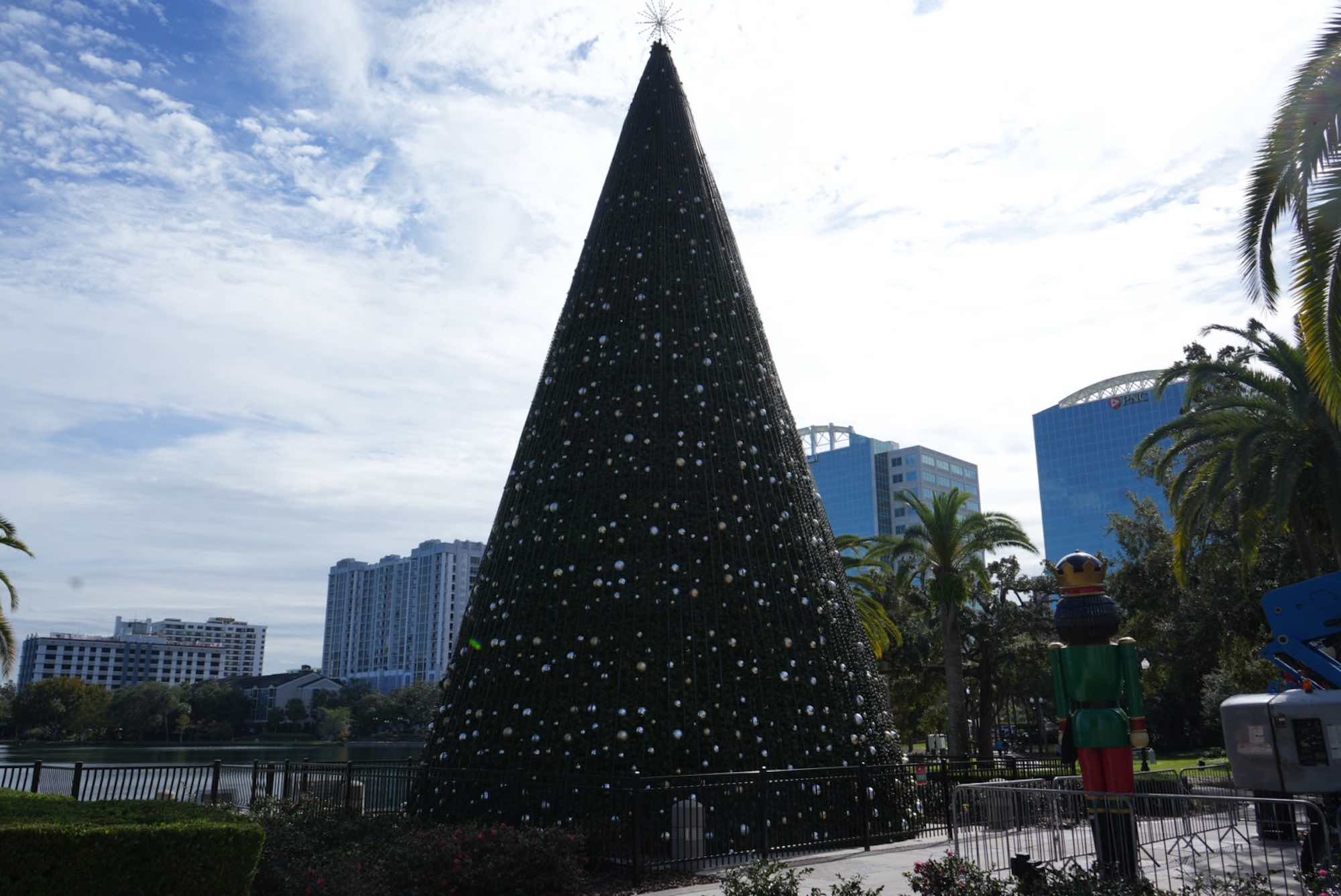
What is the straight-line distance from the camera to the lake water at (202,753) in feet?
151

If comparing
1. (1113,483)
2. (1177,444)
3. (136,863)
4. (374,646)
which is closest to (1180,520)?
(1177,444)

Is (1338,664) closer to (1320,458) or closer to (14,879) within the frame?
(1320,458)

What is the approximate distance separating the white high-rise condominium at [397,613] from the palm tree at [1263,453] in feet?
381

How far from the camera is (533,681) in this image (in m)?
11.1

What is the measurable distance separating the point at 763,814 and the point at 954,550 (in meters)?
16.6

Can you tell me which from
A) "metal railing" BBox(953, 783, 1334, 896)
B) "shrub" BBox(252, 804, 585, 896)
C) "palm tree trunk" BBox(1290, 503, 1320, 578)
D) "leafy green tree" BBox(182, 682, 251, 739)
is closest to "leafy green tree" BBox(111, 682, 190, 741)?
"leafy green tree" BBox(182, 682, 251, 739)

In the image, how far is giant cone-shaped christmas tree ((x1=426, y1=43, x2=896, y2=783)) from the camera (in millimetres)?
10672

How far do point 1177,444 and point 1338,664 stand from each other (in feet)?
28.6

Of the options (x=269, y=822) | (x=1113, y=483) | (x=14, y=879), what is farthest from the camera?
(x=1113, y=483)

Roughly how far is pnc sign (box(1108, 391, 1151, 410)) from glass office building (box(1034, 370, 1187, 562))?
3.3 inches

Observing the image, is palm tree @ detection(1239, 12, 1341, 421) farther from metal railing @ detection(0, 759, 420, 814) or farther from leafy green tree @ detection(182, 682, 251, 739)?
leafy green tree @ detection(182, 682, 251, 739)

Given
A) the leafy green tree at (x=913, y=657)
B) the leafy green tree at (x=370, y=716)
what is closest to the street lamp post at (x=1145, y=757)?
the leafy green tree at (x=913, y=657)

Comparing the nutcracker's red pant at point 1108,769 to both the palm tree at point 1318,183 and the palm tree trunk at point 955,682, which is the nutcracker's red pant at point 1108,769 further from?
the palm tree trunk at point 955,682

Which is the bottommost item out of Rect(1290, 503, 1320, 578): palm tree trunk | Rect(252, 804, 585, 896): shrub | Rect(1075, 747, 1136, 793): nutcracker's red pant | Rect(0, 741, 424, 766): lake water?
Rect(0, 741, 424, 766): lake water
